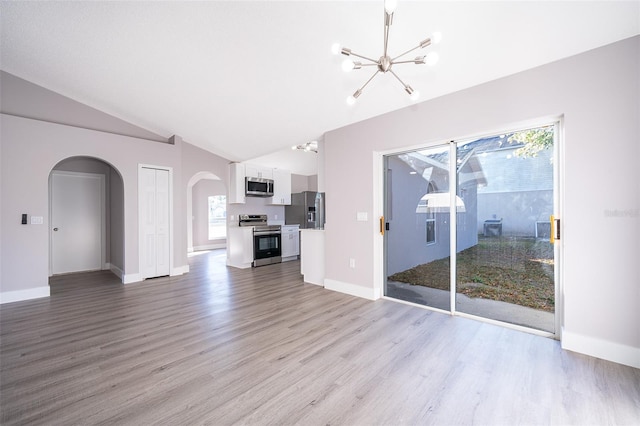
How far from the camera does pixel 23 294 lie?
3857 millimetres

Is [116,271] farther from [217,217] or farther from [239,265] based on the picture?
[217,217]

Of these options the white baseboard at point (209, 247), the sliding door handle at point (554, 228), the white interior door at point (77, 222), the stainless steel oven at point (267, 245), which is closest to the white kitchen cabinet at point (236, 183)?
the stainless steel oven at point (267, 245)

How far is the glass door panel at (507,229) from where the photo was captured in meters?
2.68

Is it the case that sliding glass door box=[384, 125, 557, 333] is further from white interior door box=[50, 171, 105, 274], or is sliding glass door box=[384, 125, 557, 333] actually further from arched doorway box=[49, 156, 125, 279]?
white interior door box=[50, 171, 105, 274]

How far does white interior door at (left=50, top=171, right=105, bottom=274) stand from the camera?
5.49 metres

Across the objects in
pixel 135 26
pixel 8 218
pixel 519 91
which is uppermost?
pixel 135 26

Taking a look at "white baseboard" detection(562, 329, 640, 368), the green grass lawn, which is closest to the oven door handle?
the green grass lawn

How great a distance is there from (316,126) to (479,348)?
3501 millimetres

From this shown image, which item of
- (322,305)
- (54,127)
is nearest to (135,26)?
(54,127)

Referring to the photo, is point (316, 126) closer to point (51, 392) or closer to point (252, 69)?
point (252, 69)

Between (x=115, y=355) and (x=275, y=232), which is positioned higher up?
(x=275, y=232)

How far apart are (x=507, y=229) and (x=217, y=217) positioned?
8.58 metres

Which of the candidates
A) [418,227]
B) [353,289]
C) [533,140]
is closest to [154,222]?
[353,289]

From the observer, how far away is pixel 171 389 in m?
1.86
